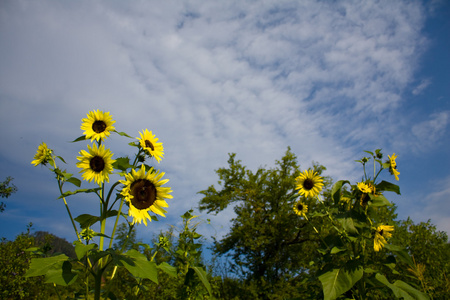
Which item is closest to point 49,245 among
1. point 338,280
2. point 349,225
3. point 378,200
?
point 338,280

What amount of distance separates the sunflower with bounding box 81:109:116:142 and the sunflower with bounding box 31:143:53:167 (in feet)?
1.21

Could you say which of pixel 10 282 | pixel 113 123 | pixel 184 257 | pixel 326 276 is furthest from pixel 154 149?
pixel 10 282

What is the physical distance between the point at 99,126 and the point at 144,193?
75 centimetres

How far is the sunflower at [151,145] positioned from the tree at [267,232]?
9918 millimetres

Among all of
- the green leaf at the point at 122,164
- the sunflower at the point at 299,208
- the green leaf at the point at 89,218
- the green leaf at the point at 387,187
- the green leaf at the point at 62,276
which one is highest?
the sunflower at the point at 299,208

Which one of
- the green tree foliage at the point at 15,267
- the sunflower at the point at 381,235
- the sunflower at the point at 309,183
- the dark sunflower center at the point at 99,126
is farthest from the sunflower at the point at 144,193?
the green tree foliage at the point at 15,267

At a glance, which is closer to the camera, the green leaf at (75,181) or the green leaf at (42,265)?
the green leaf at (42,265)

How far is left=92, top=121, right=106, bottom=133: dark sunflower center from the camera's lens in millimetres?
2313

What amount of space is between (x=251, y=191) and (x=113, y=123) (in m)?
12.1

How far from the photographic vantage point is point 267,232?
42.5 feet

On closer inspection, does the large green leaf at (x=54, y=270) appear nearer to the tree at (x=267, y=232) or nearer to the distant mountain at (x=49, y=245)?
the distant mountain at (x=49, y=245)

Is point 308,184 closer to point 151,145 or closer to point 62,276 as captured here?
point 151,145

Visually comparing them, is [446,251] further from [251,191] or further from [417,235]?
[251,191]

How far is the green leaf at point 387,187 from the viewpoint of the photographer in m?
2.99
